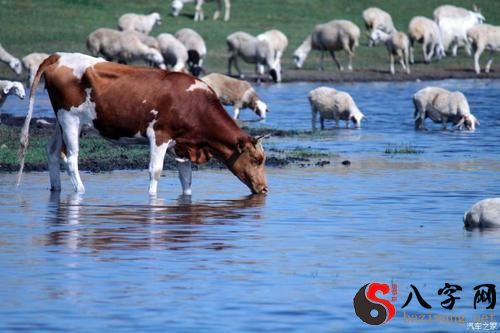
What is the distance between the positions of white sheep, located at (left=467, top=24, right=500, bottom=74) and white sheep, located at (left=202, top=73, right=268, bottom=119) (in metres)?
16.9

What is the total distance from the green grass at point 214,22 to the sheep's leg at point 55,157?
23.2m

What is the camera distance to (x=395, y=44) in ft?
147

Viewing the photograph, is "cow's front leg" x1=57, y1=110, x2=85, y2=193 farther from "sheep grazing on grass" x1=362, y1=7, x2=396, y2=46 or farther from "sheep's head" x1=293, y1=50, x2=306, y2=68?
"sheep grazing on grass" x1=362, y1=7, x2=396, y2=46

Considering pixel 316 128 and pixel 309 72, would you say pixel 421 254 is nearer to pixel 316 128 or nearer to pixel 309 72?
pixel 316 128

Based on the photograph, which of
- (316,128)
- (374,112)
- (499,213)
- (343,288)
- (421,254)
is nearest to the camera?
(343,288)

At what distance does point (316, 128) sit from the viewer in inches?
1146

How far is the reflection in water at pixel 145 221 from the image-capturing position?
43.9ft

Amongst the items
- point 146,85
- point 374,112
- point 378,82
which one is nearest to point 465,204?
point 146,85

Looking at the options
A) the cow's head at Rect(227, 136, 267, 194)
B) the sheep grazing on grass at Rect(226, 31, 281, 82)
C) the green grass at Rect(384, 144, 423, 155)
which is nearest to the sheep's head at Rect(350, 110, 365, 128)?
the green grass at Rect(384, 144, 423, 155)

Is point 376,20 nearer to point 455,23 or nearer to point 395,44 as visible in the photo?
point 455,23

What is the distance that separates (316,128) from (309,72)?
54.4ft

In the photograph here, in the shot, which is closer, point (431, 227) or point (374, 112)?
point (431, 227)

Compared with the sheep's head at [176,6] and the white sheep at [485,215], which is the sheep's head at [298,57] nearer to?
the sheep's head at [176,6]

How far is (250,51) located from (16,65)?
286 inches
